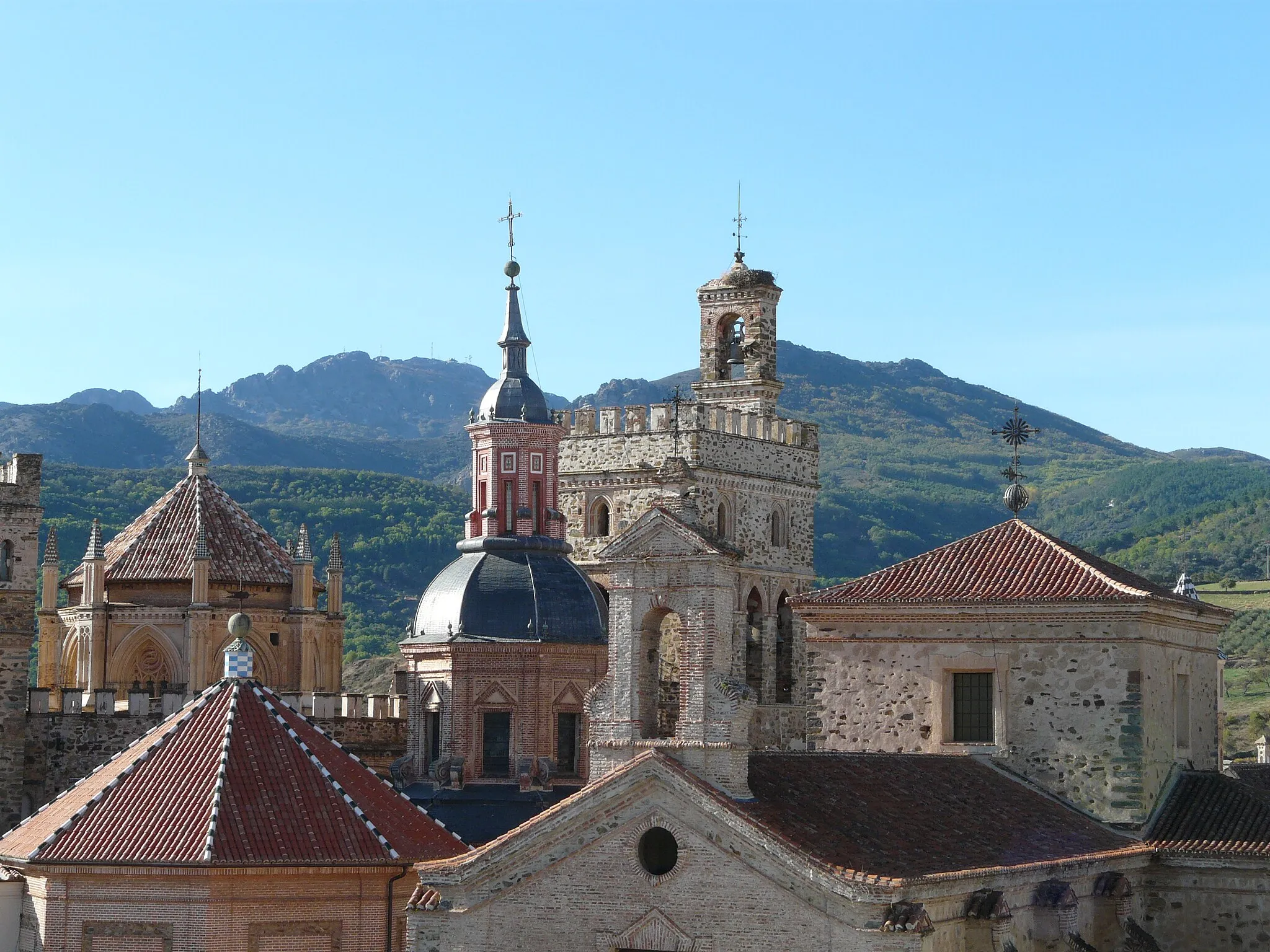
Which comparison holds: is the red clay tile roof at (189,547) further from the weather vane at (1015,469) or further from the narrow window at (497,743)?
the weather vane at (1015,469)

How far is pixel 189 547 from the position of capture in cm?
5653

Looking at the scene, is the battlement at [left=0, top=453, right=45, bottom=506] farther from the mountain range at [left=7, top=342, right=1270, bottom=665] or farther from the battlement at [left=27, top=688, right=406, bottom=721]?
the mountain range at [left=7, top=342, right=1270, bottom=665]

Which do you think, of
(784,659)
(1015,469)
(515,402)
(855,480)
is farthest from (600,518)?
(855,480)

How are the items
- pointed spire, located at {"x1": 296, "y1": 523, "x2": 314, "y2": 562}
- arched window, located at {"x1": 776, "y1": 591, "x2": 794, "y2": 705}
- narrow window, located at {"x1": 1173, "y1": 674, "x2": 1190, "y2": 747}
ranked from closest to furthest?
narrow window, located at {"x1": 1173, "y1": 674, "x2": 1190, "y2": 747}
pointed spire, located at {"x1": 296, "y1": 523, "x2": 314, "y2": 562}
arched window, located at {"x1": 776, "y1": 591, "x2": 794, "y2": 705}

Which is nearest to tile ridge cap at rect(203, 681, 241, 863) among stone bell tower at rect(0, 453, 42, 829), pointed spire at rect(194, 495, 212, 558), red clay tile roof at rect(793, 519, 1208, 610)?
red clay tile roof at rect(793, 519, 1208, 610)

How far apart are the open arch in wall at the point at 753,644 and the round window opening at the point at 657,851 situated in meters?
36.7

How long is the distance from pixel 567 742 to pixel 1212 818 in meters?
16.6

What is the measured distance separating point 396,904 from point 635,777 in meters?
6.32

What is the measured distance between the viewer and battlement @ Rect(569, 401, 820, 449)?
221 feet

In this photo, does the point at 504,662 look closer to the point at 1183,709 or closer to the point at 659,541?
the point at 1183,709

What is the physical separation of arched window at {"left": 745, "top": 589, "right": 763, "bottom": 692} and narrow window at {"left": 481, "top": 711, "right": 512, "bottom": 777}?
60.2 ft

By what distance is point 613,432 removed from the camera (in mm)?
68875

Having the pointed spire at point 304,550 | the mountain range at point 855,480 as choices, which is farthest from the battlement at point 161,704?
the mountain range at point 855,480

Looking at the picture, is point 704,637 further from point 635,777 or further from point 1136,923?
point 1136,923
